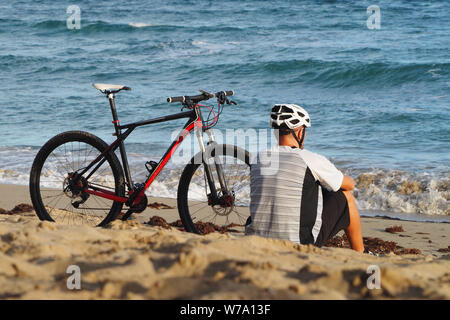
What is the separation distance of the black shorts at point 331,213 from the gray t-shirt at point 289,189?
0.07m

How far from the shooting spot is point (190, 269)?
2.96 metres

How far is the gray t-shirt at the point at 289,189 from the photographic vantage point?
150 inches

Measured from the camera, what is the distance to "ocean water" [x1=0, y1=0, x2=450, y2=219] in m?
9.22

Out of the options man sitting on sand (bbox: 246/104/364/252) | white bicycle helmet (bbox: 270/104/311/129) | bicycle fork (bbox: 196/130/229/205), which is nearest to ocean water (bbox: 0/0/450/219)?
bicycle fork (bbox: 196/130/229/205)

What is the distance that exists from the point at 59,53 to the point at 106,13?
26.5 feet

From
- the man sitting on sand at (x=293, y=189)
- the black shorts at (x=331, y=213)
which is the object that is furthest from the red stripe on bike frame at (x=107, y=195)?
the black shorts at (x=331, y=213)

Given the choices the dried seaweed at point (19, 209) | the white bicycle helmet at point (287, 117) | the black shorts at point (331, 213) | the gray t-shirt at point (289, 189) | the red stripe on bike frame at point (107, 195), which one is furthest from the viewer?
the dried seaweed at point (19, 209)

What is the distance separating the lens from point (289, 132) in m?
3.97

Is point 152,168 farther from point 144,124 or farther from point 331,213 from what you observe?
point 331,213

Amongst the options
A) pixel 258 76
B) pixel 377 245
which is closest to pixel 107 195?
pixel 377 245

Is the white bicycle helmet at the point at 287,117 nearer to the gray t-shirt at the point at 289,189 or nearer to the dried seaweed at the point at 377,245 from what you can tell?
the gray t-shirt at the point at 289,189

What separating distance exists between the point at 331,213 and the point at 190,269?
141 cm

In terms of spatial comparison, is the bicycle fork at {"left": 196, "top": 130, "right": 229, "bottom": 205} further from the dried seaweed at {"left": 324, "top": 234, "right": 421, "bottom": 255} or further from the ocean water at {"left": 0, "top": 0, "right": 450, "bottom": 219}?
the ocean water at {"left": 0, "top": 0, "right": 450, "bottom": 219}
